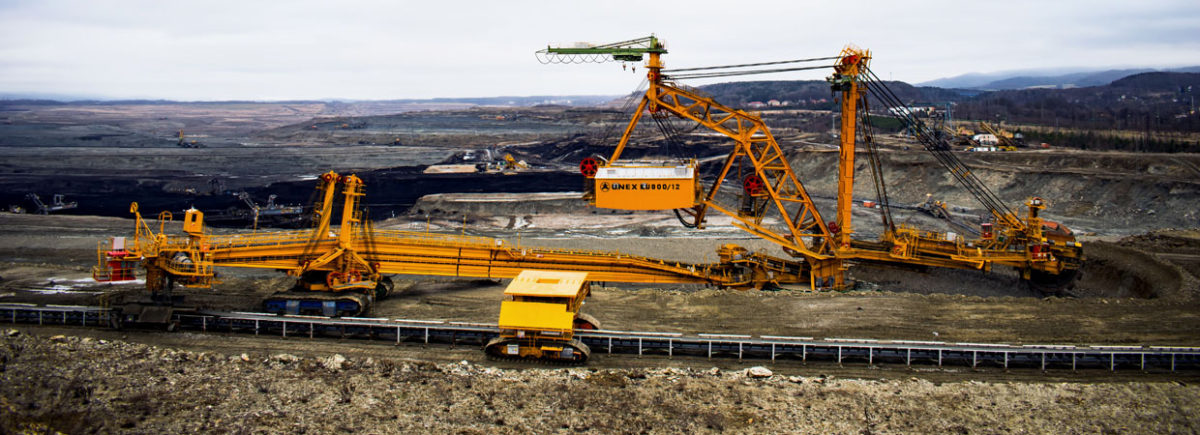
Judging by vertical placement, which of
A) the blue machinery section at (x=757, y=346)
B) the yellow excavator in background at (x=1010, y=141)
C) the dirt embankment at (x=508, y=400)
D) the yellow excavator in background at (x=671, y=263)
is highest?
the yellow excavator in background at (x=1010, y=141)

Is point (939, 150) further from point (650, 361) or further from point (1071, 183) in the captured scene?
point (1071, 183)

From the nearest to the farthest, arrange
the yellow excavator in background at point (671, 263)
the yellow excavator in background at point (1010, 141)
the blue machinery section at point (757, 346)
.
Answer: the blue machinery section at point (757, 346)
the yellow excavator in background at point (671, 263)
the yellow excavator in background at point (1010, 141)

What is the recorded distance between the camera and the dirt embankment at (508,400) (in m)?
14.0

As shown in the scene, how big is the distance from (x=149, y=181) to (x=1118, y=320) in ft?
217

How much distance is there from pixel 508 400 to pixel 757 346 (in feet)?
22.0

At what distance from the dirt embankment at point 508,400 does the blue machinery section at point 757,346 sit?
1417mm

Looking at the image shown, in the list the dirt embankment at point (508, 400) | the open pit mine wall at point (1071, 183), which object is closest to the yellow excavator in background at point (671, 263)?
the dirt embankment at point (508, 400)

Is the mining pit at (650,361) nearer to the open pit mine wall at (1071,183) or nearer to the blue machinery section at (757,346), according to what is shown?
the open pit mine wall at (1071,183)

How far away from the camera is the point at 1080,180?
46.8 metres

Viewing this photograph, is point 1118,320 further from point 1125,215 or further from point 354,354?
point 1125,215

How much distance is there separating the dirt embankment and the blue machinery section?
142cm

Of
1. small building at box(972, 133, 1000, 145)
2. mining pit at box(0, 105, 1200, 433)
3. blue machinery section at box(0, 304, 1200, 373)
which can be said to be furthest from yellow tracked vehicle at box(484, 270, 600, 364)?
small building at box(972, 133, 1000, 145)

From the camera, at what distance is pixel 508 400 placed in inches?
592

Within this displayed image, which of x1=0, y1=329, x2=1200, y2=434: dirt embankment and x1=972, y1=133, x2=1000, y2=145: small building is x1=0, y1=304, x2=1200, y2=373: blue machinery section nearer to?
x1=0, y1=329, x2=1200, y2=434: dirt embankment
